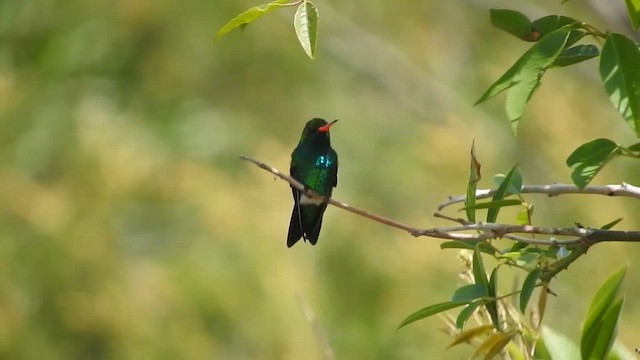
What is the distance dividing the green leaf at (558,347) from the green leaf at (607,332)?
0.66 feet

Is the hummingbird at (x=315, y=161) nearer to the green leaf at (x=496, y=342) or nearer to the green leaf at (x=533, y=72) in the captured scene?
the green leaf at (x=496, y=342)

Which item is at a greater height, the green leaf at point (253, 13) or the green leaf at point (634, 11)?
the green leaf at point (253, 13)

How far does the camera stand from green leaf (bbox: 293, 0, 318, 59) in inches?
49.0

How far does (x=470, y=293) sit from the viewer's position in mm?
1413

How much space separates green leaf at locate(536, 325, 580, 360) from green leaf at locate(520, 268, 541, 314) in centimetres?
31

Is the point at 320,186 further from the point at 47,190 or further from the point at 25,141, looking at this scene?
the point at 25,141

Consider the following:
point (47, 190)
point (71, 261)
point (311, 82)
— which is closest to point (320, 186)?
point (71, 261)

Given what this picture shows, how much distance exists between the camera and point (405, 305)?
24.6 feet

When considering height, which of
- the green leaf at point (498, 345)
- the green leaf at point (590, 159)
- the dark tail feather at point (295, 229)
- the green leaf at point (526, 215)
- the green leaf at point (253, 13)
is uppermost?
the dark tail feather at point (295, 229)

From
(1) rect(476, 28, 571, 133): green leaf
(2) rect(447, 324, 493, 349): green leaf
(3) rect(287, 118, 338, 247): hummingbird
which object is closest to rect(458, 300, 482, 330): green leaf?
(2) rect(447, 324, 493, 349): green leaf

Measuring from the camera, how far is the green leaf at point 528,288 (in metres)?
1.35

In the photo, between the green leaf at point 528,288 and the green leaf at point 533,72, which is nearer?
the green leaf at point 533,72

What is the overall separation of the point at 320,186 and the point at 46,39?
722 cm

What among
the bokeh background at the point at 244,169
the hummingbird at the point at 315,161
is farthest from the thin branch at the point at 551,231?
the bokeh background at the point at 244,169
